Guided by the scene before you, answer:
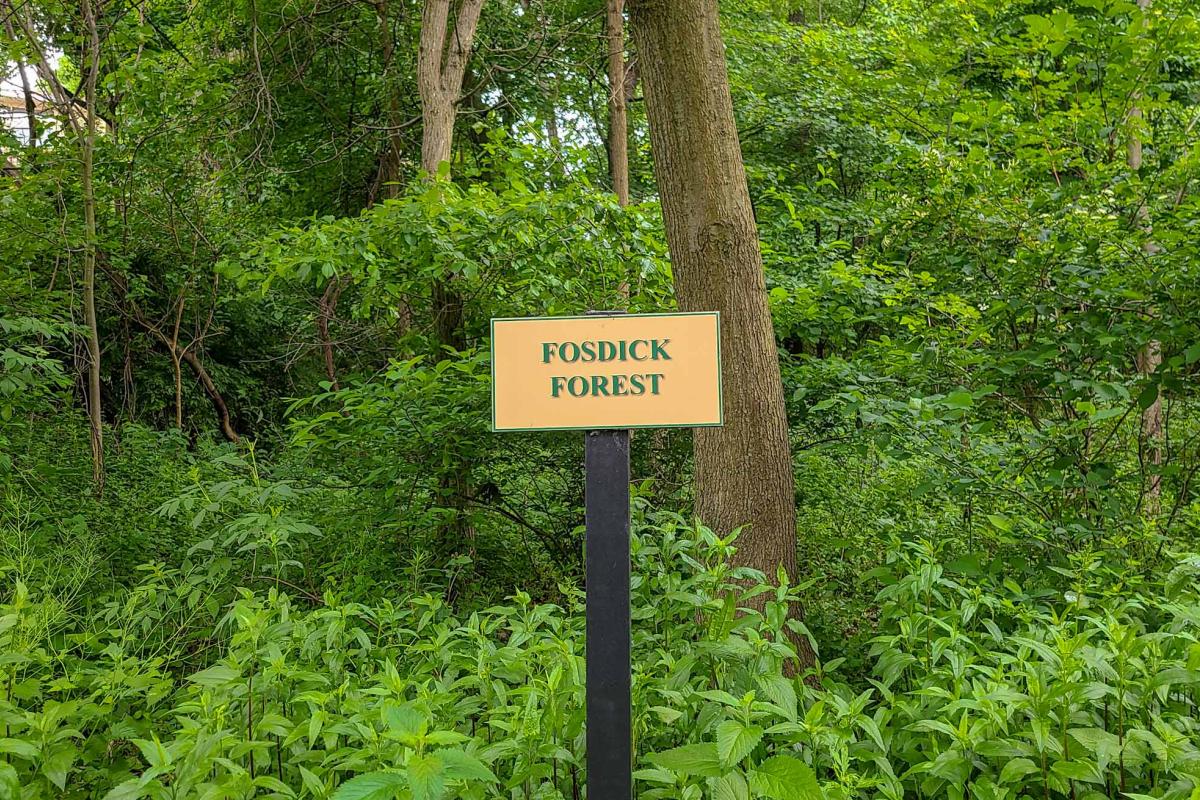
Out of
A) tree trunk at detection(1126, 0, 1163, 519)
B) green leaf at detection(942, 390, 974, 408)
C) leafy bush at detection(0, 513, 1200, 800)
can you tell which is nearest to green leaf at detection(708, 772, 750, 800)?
leafy bush at detection(0, 513, 1200, 800)

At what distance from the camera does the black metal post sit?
2.15 meters

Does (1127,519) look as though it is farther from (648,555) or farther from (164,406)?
(164,406)

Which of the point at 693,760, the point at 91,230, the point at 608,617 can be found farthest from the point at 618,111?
the point at 693,760

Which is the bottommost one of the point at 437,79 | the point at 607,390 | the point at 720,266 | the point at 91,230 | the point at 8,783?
the point at 8,783

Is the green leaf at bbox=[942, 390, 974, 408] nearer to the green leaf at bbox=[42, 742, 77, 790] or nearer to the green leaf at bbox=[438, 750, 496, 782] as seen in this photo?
the green leaf at bbox=[438, 750, 496, 782]

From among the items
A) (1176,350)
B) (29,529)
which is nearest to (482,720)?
(1176,350)

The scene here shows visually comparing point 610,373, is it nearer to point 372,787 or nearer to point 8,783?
point 372,787

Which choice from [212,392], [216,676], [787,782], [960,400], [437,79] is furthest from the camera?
[212,392]

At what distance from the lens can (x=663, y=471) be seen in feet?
17.3

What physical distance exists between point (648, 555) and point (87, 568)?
3.17 metres

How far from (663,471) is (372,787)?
3596 mm

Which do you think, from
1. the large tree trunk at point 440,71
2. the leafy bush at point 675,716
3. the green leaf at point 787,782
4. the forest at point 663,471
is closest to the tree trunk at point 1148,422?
the forest at point 663,471

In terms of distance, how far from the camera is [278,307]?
11.9 m

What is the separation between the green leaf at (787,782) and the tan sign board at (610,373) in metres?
0.89
